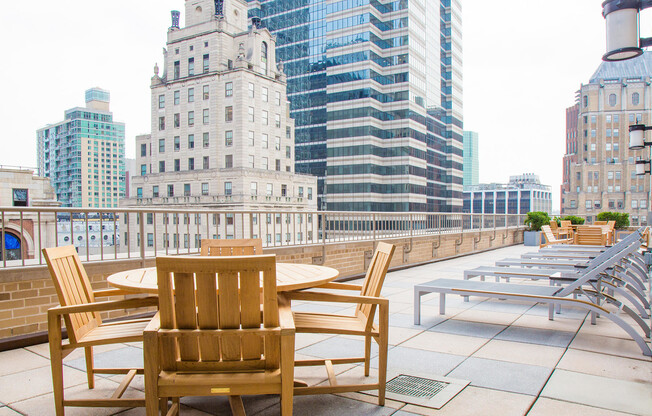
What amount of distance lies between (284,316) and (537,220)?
20436mm

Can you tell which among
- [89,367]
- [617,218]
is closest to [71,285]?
[89,367]

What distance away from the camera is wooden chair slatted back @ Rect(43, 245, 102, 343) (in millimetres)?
2889

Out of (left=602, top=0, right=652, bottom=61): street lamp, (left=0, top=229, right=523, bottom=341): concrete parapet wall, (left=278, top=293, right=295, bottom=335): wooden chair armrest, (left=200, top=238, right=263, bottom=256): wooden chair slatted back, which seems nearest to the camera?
(left=278, top=293, right=295, bottom=335): wooden chair armrest

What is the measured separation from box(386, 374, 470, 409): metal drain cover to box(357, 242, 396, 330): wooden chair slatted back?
0.58 meters

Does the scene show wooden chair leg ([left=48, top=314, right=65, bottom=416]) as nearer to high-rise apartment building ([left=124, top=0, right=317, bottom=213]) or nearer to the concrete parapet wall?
the concrete parapet wall

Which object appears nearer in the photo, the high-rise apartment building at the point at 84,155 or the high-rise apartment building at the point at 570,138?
the high-rise apartment building at the point at 84,155

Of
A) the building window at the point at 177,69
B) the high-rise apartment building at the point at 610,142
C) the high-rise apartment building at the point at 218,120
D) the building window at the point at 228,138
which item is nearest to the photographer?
the high-rise apartment building at the point at 218,120

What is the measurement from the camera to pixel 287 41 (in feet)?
275

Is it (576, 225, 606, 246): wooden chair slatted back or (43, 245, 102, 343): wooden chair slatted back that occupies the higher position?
(43, 245, 102, 343): wooden chair slatted back

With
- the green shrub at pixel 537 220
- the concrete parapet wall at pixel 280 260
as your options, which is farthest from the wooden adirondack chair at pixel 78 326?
the green shrub at pixel 537 220

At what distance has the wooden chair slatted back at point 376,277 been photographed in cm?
330

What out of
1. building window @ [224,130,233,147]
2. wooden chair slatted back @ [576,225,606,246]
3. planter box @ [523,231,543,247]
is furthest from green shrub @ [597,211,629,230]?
building window @ [224,130,233,147]

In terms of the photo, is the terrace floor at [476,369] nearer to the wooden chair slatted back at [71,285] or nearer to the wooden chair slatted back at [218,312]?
the wooden chair slatted back at [71,285]

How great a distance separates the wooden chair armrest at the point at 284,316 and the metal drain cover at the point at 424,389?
105 centimetres
